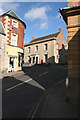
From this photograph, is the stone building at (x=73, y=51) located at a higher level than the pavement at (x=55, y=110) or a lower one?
higher

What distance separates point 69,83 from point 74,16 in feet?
14.1

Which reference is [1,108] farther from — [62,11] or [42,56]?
[42,56]

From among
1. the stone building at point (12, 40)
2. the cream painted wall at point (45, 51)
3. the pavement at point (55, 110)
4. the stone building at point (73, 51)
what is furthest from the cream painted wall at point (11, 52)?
the cream painted wall at point (45, 51)

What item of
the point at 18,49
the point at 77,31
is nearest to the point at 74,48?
the point at 77,31

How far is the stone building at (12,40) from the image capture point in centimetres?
1574

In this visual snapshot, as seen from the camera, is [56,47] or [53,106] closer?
[53,106]

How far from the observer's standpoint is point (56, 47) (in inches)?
1120

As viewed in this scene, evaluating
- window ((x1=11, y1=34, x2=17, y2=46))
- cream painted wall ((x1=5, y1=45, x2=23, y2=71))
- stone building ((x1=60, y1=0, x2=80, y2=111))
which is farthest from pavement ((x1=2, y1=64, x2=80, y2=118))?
window ((x1=11, y1=34, x2=17, y2=46))

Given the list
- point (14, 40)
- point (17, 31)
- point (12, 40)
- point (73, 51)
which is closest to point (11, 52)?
point (12, 40)

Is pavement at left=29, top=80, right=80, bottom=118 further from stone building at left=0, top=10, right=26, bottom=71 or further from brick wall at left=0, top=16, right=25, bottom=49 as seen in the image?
brick wall at left=0, top=16, right=25, bottom=49

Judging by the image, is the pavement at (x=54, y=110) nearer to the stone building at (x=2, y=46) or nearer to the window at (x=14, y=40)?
the stone building at (x=2, y=46)

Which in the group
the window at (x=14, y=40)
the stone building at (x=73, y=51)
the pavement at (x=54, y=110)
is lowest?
the pavement at (x=54, y=110)

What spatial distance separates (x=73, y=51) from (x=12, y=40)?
Answer: 520 inches

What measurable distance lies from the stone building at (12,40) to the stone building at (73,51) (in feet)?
38.2
